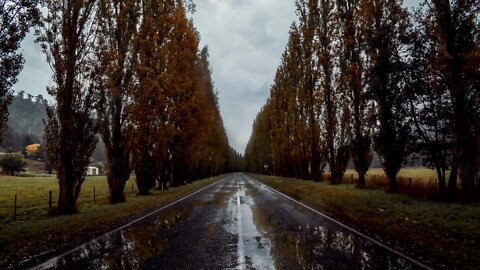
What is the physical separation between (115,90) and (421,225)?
50.3 ft

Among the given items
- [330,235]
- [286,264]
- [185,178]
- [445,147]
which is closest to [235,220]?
[330,235]

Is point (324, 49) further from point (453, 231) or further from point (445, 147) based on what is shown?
point (453, 231)

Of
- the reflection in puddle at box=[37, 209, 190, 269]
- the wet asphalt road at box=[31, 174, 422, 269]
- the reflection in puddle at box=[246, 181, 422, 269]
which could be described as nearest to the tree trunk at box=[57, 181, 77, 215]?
the wet asphalt road at box=[31, 174, 422, 269]

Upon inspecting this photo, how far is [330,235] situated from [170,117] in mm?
21723

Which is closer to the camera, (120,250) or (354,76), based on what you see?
(120,250)

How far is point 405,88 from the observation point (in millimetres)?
18172

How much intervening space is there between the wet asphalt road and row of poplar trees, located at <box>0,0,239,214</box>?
5.97 m

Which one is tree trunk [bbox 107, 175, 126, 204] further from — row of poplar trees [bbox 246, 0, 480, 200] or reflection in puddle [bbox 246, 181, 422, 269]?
row of poplar trees [bbox 246, 0, 480, 200]

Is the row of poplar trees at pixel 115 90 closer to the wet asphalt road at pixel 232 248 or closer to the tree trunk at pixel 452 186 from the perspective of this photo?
the wet asphalt road at pixel 232 248

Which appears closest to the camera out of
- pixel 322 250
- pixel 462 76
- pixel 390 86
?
pixel 322 250

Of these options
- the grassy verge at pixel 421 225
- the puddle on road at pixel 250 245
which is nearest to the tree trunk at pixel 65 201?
the puddle on road at pixel 250 245

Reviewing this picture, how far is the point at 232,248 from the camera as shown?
762 centimetres

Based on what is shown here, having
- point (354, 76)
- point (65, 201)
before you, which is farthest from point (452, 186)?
point (65, 201)

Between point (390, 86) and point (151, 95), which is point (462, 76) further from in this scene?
point (151, 95)
